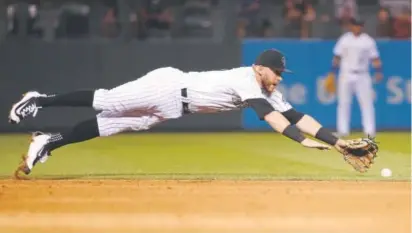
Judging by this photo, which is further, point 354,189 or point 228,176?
point 228,176

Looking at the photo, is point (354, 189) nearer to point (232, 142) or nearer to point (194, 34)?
point (232, 142)

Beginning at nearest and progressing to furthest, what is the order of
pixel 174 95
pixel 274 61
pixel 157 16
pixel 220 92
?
pixel 274 61, pixel 220 92, pixel 174 95, pixel 157 16

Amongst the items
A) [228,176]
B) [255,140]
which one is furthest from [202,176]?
[255,140]

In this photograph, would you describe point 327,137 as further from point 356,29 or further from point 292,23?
point 292,23

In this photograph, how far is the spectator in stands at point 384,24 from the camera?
18.8 metres

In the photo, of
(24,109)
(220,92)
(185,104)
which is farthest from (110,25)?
(220,92)

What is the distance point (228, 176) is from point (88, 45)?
7.58 metres

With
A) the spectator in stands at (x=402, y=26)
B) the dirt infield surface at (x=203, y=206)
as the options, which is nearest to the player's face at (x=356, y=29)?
the spectator in stands at (x=402, y=26)

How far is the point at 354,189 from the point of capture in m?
9.78

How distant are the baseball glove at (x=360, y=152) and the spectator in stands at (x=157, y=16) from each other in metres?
9.23

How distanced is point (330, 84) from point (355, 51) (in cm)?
213

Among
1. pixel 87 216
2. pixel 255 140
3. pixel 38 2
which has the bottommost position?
pixel 255 140

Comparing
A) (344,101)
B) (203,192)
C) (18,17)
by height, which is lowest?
(344,101)

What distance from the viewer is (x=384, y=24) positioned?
18812mm
